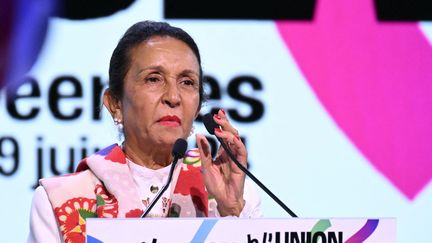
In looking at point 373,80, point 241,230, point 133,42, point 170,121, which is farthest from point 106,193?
point 373,80

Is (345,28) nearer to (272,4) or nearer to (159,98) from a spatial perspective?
(272,4)

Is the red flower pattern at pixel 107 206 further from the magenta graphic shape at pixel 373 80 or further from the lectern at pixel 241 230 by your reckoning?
the magenta graphic shape at pixel 373 80

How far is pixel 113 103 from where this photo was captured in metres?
1.86

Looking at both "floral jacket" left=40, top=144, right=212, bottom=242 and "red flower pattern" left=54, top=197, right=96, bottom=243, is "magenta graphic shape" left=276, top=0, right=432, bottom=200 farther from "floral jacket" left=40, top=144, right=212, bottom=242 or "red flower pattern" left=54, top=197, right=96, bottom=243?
"red flower pattern" left=54, top=197, right=96, bottom=243

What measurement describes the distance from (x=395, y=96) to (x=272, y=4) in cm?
50

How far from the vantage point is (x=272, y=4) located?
9.06ft

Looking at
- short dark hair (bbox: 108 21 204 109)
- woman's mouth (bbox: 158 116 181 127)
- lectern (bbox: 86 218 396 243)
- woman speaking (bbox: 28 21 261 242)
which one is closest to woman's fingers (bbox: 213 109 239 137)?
woman speaking (bbox: 28 21 261 242)

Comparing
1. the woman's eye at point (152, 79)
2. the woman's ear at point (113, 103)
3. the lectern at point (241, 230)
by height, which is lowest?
the lectern at point (241, 230)

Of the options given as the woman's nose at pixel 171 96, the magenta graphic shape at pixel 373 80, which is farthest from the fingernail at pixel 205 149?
the magenta graphic shape at pixel 373 80

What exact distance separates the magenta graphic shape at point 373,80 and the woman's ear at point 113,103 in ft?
3.29

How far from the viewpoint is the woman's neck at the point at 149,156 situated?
5.90ft

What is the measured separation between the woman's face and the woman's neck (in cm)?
2

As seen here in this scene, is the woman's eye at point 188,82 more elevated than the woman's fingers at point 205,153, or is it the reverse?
the woman's eye at point 188,82

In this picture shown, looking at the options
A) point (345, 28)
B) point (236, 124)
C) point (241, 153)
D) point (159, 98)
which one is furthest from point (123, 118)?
point (345, 28)
